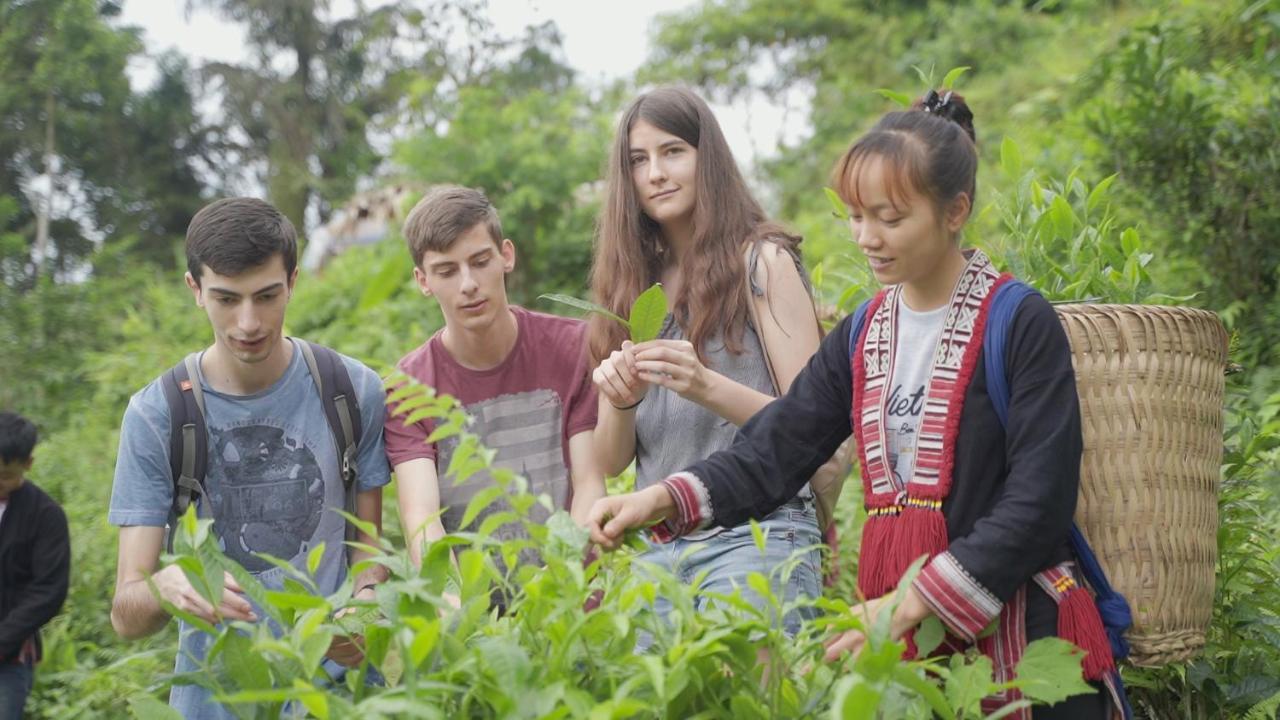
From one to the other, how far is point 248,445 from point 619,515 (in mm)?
1226

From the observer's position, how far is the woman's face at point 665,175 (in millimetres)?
3182

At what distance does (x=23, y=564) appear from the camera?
539cm

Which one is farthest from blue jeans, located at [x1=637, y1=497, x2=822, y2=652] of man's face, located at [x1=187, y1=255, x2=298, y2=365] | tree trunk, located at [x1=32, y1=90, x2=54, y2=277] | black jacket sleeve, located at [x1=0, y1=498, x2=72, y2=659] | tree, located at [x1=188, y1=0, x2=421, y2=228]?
tree, located at [x1=188, y1=0, x2=421, y2=228]

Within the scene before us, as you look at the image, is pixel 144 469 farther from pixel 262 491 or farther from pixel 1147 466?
pixel 1147 466

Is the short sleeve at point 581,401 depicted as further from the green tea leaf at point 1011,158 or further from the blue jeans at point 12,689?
the blue jeans at point 12,689

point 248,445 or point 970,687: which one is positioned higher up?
point 248,445

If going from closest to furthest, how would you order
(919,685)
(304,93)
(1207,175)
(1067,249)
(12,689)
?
(919,685), (1067,249), (12,689), (1207,175), (304,93)

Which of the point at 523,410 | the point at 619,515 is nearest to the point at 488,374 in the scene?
the point at 523,410

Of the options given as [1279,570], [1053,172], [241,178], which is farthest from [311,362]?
[241,178]

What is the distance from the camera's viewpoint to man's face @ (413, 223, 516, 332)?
330 centimetres

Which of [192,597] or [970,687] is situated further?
[192,597]

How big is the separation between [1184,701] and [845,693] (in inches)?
74.1

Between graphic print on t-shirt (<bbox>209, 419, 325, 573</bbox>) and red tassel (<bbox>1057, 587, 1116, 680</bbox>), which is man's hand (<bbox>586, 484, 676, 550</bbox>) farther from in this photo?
graphic print on t-shirt (<bbox>209, 419, 325, 573</bbox>)

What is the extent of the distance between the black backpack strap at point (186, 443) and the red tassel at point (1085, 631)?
185 centimetres
